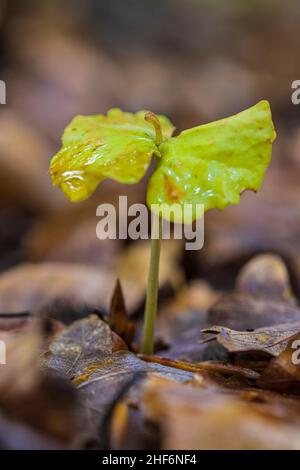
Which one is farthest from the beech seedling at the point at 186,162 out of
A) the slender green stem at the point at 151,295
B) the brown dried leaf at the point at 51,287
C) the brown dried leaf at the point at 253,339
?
the brown dried leaf at the point at 51,287

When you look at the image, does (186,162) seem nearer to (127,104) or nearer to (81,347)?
(81,347)

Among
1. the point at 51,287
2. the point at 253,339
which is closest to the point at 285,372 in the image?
the point at 253,339

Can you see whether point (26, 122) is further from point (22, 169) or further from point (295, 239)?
point (295, 239)

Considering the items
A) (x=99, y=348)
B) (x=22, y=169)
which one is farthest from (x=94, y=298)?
(x=22, y=169)

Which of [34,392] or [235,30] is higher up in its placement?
[235,30]

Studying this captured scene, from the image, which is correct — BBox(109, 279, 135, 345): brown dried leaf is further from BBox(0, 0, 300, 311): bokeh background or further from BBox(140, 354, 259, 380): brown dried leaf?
BBox(0, 0, 300, 311): bokeh background

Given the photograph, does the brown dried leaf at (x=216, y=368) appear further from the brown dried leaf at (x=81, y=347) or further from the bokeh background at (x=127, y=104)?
the bokeh background at (x=127, y=104)

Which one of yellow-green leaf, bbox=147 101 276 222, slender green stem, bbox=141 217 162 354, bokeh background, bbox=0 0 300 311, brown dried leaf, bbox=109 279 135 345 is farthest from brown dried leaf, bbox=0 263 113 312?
yellow-green leaf, bbox=147 101 276 222
